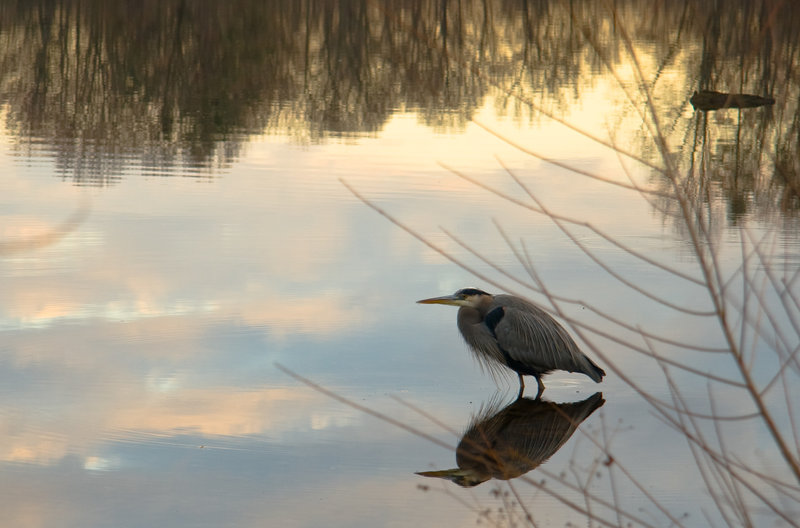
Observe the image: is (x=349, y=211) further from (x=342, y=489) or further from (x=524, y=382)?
(x=342, y=489)

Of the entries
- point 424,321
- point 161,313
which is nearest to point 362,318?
point 424,321

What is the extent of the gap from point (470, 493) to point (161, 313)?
11.9 feet

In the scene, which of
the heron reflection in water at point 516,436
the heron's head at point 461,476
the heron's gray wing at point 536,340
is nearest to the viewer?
the heron's head at point 461,476

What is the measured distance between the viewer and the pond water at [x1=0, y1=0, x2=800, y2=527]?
428 cm

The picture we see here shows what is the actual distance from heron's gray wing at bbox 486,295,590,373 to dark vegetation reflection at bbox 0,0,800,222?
1.49 meters

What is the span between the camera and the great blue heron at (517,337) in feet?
23.8

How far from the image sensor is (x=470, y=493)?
5.66 m

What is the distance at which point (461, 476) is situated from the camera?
5.88m

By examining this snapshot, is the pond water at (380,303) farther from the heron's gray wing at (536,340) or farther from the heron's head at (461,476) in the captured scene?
the heron's gray wing at (536,340)

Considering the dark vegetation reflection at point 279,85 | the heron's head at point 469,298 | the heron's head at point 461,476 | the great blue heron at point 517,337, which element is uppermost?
the dark vegetation reflection at point 279,85

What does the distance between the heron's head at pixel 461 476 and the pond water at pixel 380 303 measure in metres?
0.05

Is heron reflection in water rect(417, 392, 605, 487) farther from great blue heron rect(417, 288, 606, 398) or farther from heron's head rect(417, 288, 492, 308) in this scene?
heron's head rect(417, 288, 492, 308)

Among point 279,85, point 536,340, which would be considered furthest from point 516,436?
point 279,85

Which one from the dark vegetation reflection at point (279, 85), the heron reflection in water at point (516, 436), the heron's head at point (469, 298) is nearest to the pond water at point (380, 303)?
the heron reflection in water at point (516, 436)
